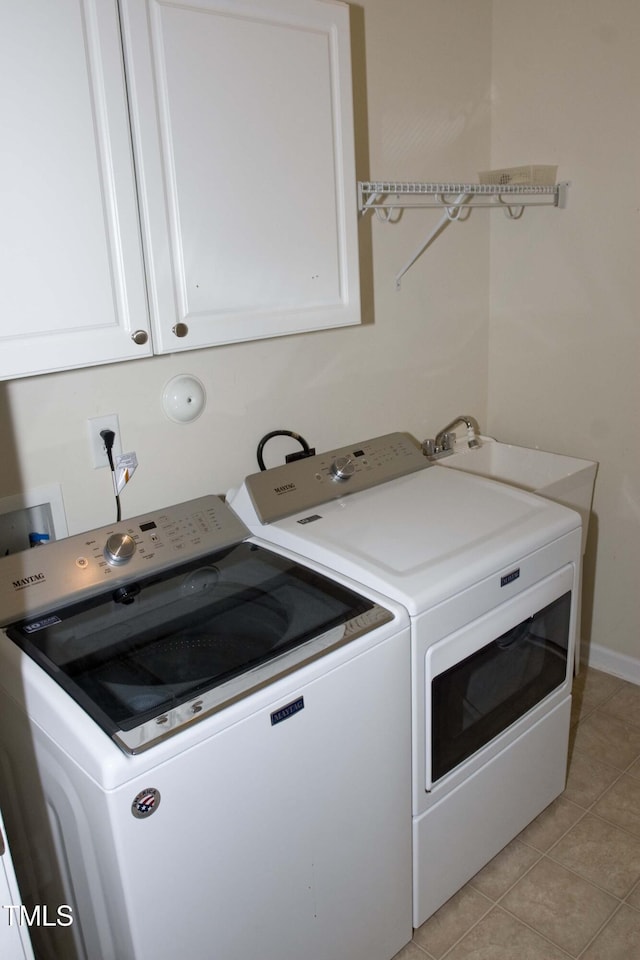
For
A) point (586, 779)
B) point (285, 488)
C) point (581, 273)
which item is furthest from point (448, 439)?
point (586, 779)

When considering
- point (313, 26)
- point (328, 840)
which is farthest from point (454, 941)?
point (313, 26)

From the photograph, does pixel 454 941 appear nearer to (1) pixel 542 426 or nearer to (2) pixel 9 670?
(2) pixel 9 670

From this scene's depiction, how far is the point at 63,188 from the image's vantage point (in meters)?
1.29

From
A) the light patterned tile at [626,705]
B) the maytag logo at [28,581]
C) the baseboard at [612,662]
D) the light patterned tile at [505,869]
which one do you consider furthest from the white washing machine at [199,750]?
the baseboard at [612,662]

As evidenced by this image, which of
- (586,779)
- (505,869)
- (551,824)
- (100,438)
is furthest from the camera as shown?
(586,779)

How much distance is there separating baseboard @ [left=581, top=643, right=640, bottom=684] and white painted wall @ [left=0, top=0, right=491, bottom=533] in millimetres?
940

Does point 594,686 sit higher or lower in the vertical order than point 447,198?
lower

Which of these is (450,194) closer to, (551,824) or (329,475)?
(329,475)

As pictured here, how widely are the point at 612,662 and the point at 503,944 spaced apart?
3.87 feet

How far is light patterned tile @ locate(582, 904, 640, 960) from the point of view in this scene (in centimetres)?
173

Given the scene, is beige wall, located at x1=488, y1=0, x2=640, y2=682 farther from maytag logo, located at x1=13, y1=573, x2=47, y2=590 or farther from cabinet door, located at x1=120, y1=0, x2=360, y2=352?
maytag logo, located at x1=13, y1=573, x2=47, y2=590

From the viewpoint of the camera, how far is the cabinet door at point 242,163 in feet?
4.61

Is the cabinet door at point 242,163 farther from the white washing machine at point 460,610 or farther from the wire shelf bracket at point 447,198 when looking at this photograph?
the white washing machine at point 460,610

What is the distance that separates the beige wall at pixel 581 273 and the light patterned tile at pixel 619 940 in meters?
0.98
